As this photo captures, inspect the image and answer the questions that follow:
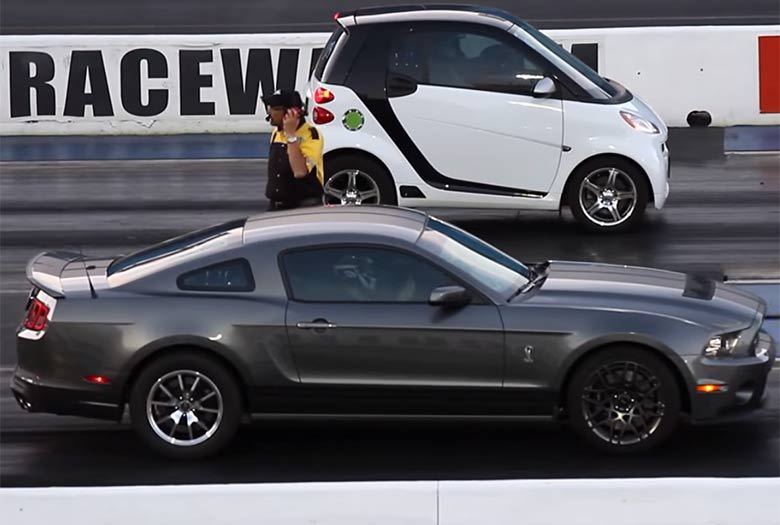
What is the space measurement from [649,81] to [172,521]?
43.0ft

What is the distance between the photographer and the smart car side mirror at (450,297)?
838 cm

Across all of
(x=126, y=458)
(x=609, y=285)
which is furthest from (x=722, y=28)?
(x=126, y=458)

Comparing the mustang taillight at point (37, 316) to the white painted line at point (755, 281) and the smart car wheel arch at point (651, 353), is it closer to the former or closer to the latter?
the smart car wheel arch at point (651, 353)

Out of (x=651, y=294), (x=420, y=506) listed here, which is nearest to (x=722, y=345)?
(x=651, y=294)

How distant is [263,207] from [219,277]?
6.52m

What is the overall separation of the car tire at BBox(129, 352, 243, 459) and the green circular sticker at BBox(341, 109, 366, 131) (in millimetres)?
5428

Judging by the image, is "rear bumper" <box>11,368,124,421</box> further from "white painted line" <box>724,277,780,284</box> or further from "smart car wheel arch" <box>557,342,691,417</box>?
"white painted line" <box>724,277,780,284</box>

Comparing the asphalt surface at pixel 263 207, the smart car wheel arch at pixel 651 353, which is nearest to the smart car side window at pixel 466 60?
the asphalt surface at pixel 263 207

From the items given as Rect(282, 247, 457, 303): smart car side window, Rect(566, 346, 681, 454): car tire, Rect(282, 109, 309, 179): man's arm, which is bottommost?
Rect(566, 346, 681, 454): car tire

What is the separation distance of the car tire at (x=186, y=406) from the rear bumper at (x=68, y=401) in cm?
14

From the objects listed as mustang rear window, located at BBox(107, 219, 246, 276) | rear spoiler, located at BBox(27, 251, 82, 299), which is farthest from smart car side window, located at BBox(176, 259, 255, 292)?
rear spoiler, located at BBox(27, 251, 82, 299)

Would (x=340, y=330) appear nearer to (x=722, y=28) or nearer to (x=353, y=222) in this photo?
(x=353, y=222)

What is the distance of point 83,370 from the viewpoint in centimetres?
844

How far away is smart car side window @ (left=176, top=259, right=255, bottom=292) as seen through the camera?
28.1 ft
